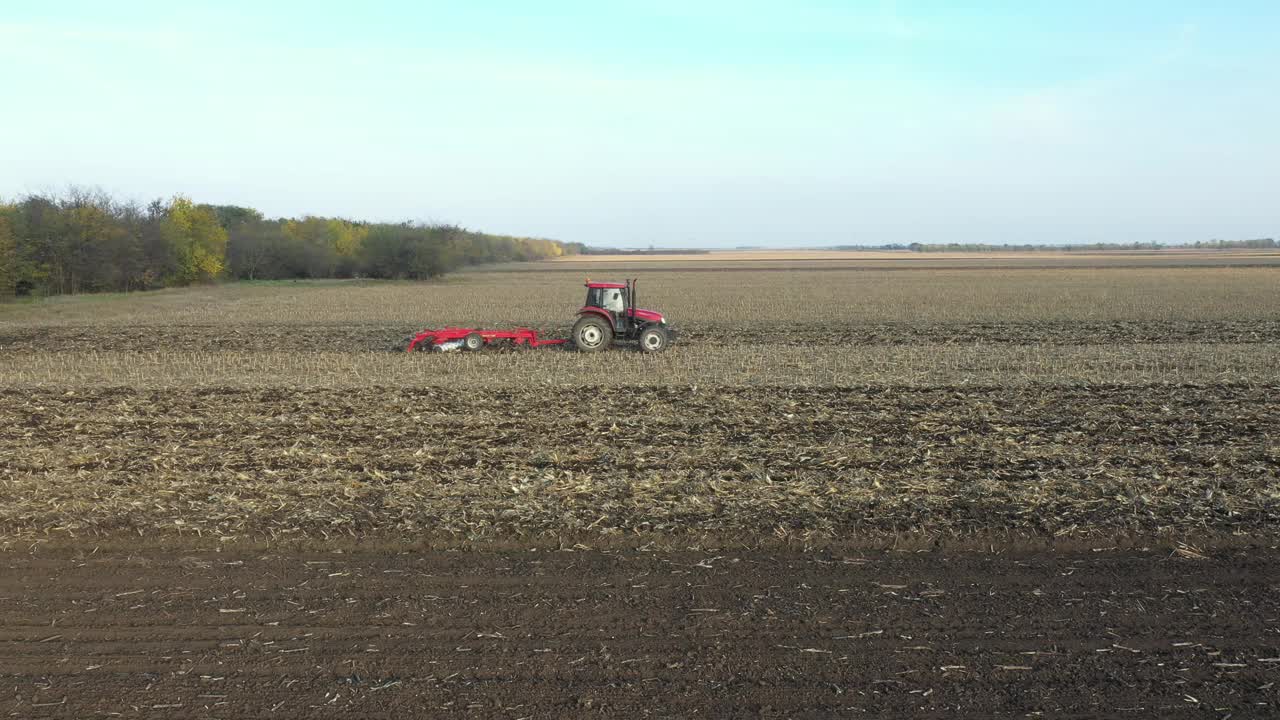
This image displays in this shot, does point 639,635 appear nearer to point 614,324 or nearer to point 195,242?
point 614,324

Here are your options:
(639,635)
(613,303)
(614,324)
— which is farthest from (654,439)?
(613,303)

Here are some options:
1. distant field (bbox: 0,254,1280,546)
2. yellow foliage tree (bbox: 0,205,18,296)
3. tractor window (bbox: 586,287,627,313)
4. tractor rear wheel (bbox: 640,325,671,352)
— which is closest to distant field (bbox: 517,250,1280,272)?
yellow foliage tree (bbox: 0,205,18,296)

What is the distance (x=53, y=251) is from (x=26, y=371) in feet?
104

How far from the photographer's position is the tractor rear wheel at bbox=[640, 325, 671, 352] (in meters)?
20.3

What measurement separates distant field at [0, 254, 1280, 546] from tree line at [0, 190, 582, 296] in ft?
80.2

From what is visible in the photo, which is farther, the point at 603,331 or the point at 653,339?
the point at 653,339

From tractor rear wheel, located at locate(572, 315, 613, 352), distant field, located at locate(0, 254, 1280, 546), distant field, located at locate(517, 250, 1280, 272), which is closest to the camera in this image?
distant field, located at locate(0, 254, 1280, 546)

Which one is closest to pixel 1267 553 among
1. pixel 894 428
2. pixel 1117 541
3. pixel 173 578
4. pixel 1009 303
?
pixel 1117 541

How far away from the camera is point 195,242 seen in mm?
58844

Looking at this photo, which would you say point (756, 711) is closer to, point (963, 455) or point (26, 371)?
point (963, 455)

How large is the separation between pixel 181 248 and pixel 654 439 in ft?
176

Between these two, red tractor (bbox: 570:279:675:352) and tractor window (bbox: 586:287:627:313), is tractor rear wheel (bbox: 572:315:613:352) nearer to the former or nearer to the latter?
red tractor (bbox: 570:279:675:352)

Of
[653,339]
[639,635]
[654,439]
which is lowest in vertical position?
[639,635]

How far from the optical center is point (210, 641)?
5.85 meters
